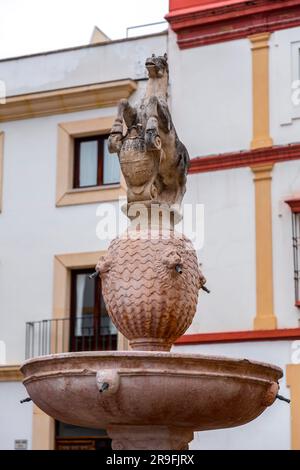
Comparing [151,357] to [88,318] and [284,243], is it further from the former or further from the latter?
[88,318]

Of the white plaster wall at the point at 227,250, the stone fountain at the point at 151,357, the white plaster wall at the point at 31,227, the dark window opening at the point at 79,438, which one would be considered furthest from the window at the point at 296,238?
the stone fountain at the point at 151,357

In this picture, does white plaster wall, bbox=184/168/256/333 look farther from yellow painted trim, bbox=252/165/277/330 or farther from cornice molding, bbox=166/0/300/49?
cornice molding, bbox=166/0/300/49

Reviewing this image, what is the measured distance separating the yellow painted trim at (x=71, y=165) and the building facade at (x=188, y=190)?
A: 0.08 ft

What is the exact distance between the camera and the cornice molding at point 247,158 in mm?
16938

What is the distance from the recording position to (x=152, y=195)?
852cm

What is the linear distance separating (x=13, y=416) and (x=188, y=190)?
16.9 feet

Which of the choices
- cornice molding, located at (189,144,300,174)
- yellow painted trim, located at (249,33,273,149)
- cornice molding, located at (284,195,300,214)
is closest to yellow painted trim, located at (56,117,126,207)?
cornice molding, located at (189,144,300,174)

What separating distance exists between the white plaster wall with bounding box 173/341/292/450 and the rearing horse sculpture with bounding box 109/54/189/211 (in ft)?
25.3

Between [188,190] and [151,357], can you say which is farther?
[188,190]

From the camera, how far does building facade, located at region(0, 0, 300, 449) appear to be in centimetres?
1661

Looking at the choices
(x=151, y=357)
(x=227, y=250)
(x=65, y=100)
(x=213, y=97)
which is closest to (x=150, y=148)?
(x=151, y=357)

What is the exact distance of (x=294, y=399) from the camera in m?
16.0

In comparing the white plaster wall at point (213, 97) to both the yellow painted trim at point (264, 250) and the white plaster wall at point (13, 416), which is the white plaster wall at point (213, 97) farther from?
the white plaster wall at point (13, 416)
